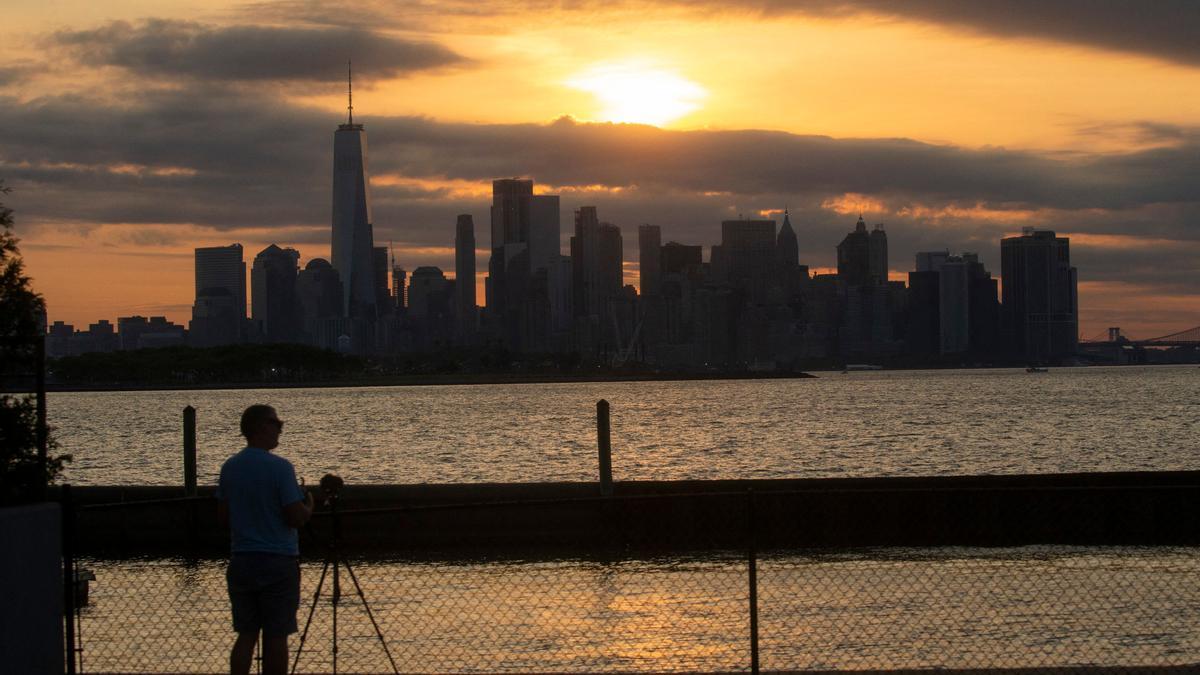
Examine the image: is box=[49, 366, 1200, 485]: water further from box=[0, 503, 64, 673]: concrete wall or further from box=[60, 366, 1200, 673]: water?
box=[0, 503, 64, 673]: concrete wall

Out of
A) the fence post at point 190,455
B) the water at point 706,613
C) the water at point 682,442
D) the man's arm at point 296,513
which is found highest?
the man's arm at point 296,513

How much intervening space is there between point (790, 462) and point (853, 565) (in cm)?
3528

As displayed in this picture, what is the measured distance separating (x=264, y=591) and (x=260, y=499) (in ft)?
2.12

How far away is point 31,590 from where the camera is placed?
9383 millimetres

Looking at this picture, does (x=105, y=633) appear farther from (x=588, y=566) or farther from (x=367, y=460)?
(x=367, y=460)

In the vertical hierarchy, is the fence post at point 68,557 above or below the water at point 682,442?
above

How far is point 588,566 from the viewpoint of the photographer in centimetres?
2228

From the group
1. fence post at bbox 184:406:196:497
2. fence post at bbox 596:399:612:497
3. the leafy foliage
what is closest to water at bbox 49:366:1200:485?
fence post at bbox 184:406:196:497

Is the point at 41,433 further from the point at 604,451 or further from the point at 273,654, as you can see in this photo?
the point at 604,451

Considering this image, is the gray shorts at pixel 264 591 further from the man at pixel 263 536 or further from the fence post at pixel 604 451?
the fence post at pixel 604 451

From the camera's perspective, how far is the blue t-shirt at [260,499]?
→ 9.14 metres

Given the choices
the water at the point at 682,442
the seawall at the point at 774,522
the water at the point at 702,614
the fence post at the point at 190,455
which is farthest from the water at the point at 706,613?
the water at the point at 682,442

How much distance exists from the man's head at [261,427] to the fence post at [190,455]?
17.3 metres

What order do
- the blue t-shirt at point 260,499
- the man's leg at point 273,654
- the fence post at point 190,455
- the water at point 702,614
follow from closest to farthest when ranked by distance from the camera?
the blue t-shirt at point 260,499 < the man's leg at point 273,654 < the water at point 702,614 < the fence post at point 190,455
